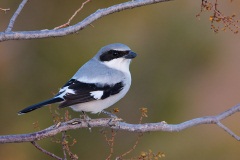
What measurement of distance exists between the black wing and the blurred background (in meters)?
2.57

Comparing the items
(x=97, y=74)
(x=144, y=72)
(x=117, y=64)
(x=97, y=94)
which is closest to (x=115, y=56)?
(x=117, y=64)

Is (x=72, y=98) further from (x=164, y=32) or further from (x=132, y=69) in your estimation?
(x=164, y=32)

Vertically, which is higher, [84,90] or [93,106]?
[84,90]

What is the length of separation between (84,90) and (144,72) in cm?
376

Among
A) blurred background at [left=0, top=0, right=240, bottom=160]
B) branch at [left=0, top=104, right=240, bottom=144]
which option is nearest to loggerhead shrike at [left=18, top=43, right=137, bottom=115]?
branch at [left=0, top=104, right=240, bottom=144]

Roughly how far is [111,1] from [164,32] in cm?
91

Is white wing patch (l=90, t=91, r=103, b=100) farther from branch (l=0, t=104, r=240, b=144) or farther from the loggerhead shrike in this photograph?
branch (l=0, t=104, r=240, b=144)

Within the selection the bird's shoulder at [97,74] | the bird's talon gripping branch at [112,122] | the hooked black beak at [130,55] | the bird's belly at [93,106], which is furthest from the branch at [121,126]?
the hooked black beak at [130,55]

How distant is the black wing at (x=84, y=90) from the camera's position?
399 cm

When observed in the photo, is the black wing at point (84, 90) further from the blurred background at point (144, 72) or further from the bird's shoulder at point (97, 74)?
the blurred background at point (144, 72)

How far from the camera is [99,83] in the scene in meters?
4.23

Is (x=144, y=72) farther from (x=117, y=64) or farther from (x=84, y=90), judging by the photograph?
(x=84, y=90)

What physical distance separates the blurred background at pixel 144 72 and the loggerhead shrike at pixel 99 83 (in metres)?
2.35

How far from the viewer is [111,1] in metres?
8.02
